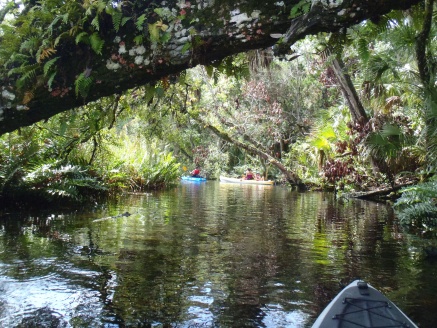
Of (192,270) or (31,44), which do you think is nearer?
(31,44)

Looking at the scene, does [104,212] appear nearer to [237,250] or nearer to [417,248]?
[237,250]

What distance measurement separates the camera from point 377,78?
9969mm

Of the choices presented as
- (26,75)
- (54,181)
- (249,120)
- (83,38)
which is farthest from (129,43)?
(249,120)

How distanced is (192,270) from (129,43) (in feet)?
9.65

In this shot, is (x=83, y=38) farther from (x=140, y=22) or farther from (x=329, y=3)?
(x=329, y=3)

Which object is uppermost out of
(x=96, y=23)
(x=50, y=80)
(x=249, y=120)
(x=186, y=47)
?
(x=249, y=120)

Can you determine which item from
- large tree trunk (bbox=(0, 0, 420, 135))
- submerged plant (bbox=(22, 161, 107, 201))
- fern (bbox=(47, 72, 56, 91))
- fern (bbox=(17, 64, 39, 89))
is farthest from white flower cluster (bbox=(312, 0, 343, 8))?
submerged plant (bbox=(22, 161, 107, 201))

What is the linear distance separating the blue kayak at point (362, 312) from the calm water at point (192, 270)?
1.12 feet

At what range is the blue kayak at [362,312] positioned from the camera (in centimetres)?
319

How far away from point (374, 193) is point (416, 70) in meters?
5.40

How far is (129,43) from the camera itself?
3.06 meters

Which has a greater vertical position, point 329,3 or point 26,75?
point 329,3

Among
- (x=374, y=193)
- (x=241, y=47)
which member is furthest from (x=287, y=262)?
(x=374, y=193)

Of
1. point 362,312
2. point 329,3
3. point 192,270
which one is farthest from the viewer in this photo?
point 192,270
